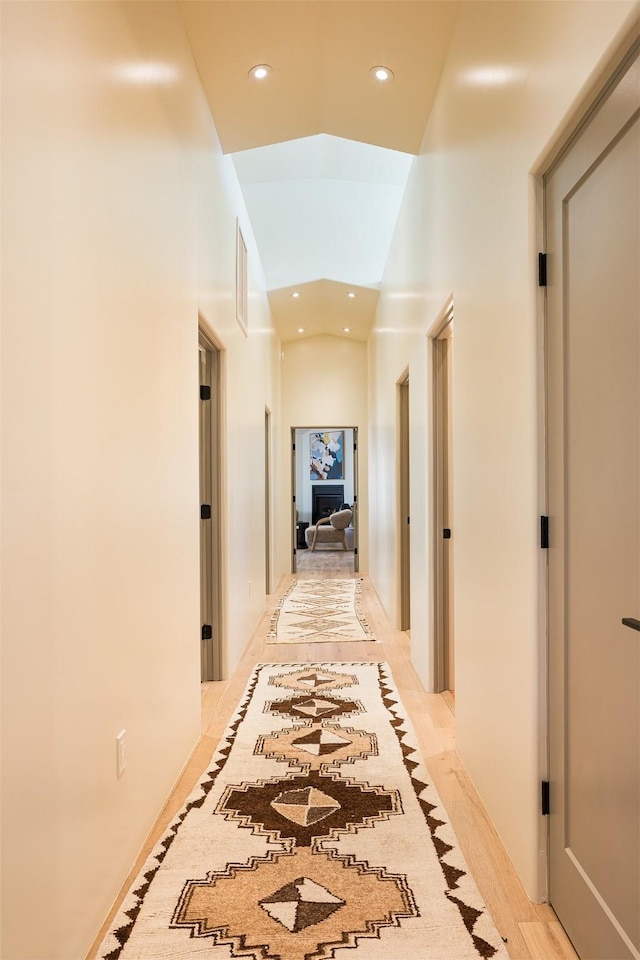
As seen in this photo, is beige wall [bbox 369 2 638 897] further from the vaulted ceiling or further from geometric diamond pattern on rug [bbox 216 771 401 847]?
geometric diamond pattern on rug [bbox 216 771 401 847]

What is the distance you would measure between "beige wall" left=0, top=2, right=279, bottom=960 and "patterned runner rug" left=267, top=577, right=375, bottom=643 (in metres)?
2.26

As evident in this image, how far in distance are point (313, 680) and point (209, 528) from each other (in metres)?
1.09

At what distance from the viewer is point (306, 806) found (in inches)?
86.4

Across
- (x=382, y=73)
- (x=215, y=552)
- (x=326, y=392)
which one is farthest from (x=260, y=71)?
(x=326, y=392)

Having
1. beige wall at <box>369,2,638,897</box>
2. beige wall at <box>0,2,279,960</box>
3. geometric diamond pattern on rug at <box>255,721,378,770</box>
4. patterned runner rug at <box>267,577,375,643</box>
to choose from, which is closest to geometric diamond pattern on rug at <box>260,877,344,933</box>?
beige wall at <box>0,2,279,960</box>

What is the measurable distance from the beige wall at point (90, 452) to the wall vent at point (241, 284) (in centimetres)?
161

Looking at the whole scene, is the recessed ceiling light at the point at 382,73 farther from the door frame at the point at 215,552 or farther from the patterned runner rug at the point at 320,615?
the patterned runner rug at the point at 320,615

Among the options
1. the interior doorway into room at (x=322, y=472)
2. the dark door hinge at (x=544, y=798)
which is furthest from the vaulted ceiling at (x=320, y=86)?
the interior doorway into room at (x=322, y=472)

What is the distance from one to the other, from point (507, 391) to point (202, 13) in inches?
79.2

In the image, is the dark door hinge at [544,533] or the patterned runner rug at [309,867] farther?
the dark door hinge at [544,533]

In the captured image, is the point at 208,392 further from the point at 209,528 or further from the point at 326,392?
the point at 326,392

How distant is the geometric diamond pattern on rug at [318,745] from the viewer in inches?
102

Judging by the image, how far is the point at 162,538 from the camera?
2273 millimetres

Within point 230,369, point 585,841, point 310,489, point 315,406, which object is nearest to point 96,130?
point 585,841
